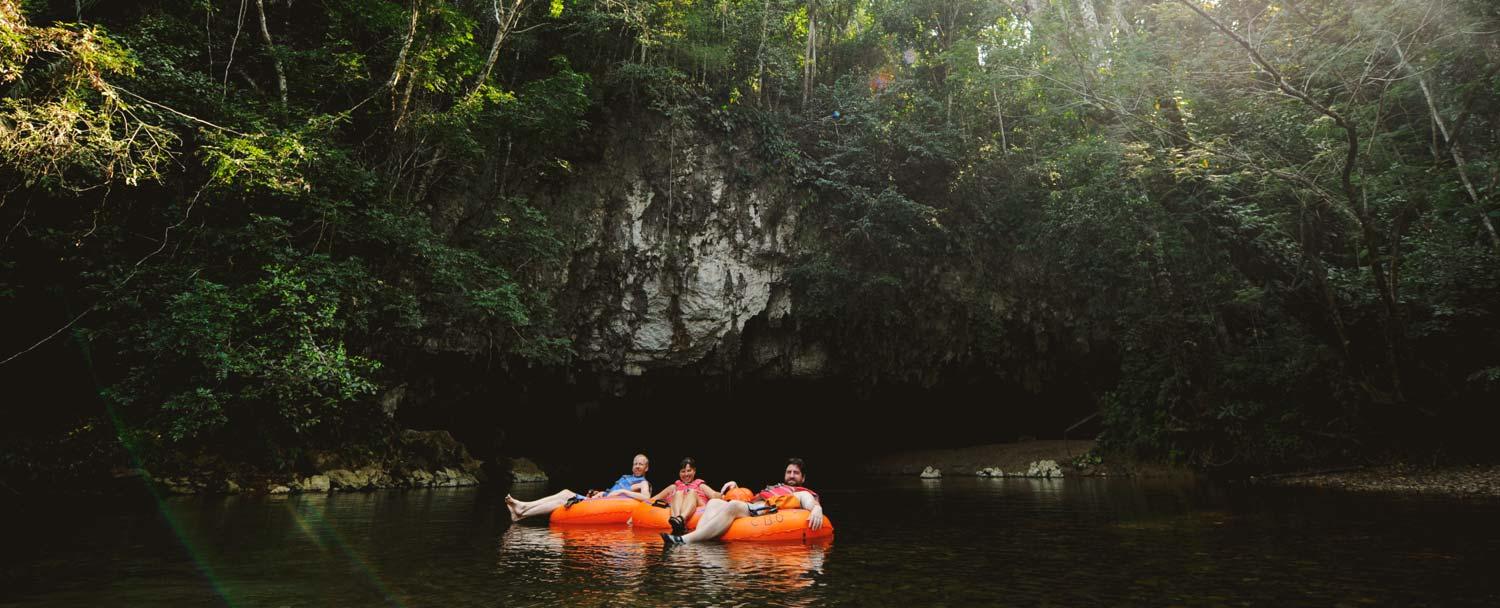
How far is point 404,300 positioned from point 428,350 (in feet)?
8.96

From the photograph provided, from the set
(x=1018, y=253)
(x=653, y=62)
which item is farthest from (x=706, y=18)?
(x=1018, y=253)

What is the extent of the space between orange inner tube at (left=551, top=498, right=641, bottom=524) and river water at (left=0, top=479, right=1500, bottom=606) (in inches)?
11.4

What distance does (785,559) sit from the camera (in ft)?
17.4

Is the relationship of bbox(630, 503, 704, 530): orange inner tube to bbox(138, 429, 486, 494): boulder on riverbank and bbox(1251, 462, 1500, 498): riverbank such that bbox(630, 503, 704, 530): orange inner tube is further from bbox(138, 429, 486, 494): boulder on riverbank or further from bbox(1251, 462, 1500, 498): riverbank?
bbox(1251, 462, 1500, 498): riverbank

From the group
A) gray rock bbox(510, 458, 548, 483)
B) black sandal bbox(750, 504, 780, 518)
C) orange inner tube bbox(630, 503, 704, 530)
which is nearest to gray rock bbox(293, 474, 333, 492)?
gray rock bbox(510, 458, 548, 483)

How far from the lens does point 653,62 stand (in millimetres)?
16859

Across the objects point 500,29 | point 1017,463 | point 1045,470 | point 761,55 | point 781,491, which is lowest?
point 1045,470

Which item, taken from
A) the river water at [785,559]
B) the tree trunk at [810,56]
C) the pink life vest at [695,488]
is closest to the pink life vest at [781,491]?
the river water at [785,559]

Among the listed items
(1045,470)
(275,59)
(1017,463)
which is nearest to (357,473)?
(275,59)

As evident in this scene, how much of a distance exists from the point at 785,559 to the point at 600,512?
305cm

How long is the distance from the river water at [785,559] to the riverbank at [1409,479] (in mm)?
1308

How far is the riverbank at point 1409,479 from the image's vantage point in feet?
31.2

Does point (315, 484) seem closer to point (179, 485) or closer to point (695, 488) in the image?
point (179, 485)

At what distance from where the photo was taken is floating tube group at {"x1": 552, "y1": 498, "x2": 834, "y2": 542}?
6.21 m
